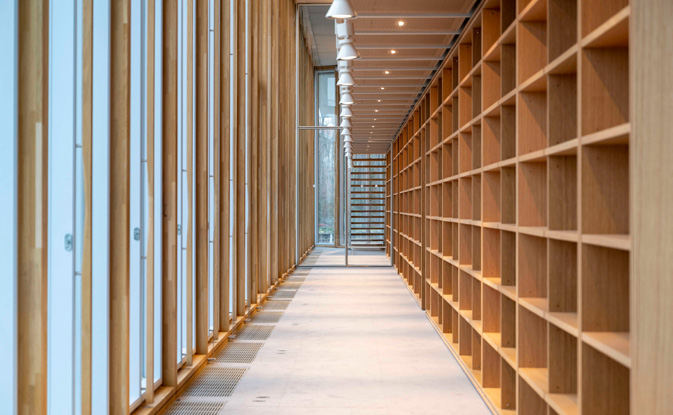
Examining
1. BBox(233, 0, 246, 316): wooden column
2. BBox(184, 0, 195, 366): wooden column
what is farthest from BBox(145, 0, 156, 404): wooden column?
BBox(233, 0, 246, 316): wooden column

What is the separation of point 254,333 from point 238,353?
39.9 inches

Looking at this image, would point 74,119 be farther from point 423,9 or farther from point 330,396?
point 423,9

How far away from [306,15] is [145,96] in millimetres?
11339

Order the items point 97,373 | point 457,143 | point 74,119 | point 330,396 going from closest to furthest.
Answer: point 74,119, point 97,373, point 330,396, point 457,143

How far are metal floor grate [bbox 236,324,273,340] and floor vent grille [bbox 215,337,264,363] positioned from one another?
312mm

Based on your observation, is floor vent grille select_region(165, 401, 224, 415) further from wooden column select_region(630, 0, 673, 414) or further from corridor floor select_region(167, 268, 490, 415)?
wooden column select_region(630, 0, 673, 414)

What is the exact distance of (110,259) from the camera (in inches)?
148

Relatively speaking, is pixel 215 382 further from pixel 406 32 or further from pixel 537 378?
pixel 406 32

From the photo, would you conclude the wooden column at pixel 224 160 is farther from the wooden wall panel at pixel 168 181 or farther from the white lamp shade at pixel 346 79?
the white lamp shade at pixel 346 79

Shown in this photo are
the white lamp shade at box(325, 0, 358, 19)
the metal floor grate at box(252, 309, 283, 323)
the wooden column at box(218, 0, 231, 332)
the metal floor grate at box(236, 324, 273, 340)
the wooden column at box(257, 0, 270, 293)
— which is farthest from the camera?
the wooden column at box(257, 0, 270, 293)

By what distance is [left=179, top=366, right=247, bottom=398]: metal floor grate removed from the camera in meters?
5.06

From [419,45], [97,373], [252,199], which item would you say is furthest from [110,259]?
[252,199]

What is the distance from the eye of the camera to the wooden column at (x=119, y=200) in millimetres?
3777

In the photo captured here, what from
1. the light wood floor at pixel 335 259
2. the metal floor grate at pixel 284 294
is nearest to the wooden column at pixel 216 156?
the metal floor grate at pixel 284 294
